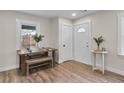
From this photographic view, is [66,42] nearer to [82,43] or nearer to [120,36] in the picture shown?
[82,43]

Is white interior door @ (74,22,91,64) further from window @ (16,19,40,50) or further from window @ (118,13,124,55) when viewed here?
window @ (16,19,40,50)

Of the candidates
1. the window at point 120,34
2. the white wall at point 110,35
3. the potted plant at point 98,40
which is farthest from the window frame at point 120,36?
the potted plant at point 98,40

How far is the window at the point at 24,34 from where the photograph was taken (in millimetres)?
3871

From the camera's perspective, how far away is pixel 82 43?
4637mm

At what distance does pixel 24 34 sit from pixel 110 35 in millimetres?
3472

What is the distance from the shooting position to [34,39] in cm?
400

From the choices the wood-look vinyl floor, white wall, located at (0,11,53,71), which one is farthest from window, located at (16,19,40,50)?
the wood-look vinyl floor

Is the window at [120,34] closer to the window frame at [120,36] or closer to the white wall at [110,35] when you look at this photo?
the window frame at [120,36]

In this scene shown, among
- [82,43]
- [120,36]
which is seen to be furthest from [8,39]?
[120,36]

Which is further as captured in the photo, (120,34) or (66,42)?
(66,42)

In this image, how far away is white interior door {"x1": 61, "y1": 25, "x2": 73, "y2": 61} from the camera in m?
4.74

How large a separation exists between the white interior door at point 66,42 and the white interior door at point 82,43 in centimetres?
27
